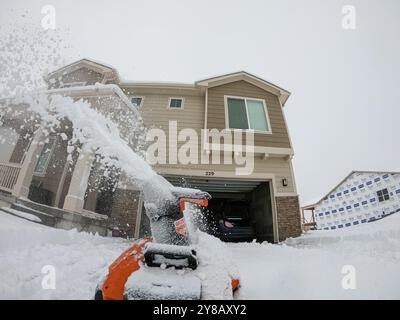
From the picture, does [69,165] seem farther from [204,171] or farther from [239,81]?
[239,81]

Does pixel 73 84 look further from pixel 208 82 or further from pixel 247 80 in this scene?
pixel 247 80

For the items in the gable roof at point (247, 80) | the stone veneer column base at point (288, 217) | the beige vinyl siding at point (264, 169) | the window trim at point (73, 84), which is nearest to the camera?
the stone veneer column base at point (288, 217)

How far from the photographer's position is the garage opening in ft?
25.7

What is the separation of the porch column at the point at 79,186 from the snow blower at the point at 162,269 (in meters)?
5.70

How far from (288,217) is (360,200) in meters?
16.6

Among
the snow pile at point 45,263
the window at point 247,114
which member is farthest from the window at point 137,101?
the snow pile at point 45,263

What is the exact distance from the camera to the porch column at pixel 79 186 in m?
6.53

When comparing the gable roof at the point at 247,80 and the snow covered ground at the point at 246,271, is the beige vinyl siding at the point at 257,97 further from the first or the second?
the snow covered ground at the point at 246,271

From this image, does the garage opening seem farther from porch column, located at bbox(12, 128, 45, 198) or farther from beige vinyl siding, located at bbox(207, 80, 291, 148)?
porch column, located at bbox(12, 128, 45, 198)

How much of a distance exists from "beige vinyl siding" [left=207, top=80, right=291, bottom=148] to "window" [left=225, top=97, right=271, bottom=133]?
0.23 metres

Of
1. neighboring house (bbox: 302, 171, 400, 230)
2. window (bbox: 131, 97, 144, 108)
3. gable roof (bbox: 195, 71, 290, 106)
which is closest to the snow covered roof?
gable roof (bbox: 195, 71, 290, 106)

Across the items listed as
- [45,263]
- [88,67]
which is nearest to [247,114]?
[88,67]

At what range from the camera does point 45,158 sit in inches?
384

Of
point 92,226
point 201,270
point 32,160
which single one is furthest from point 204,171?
point 201,270
